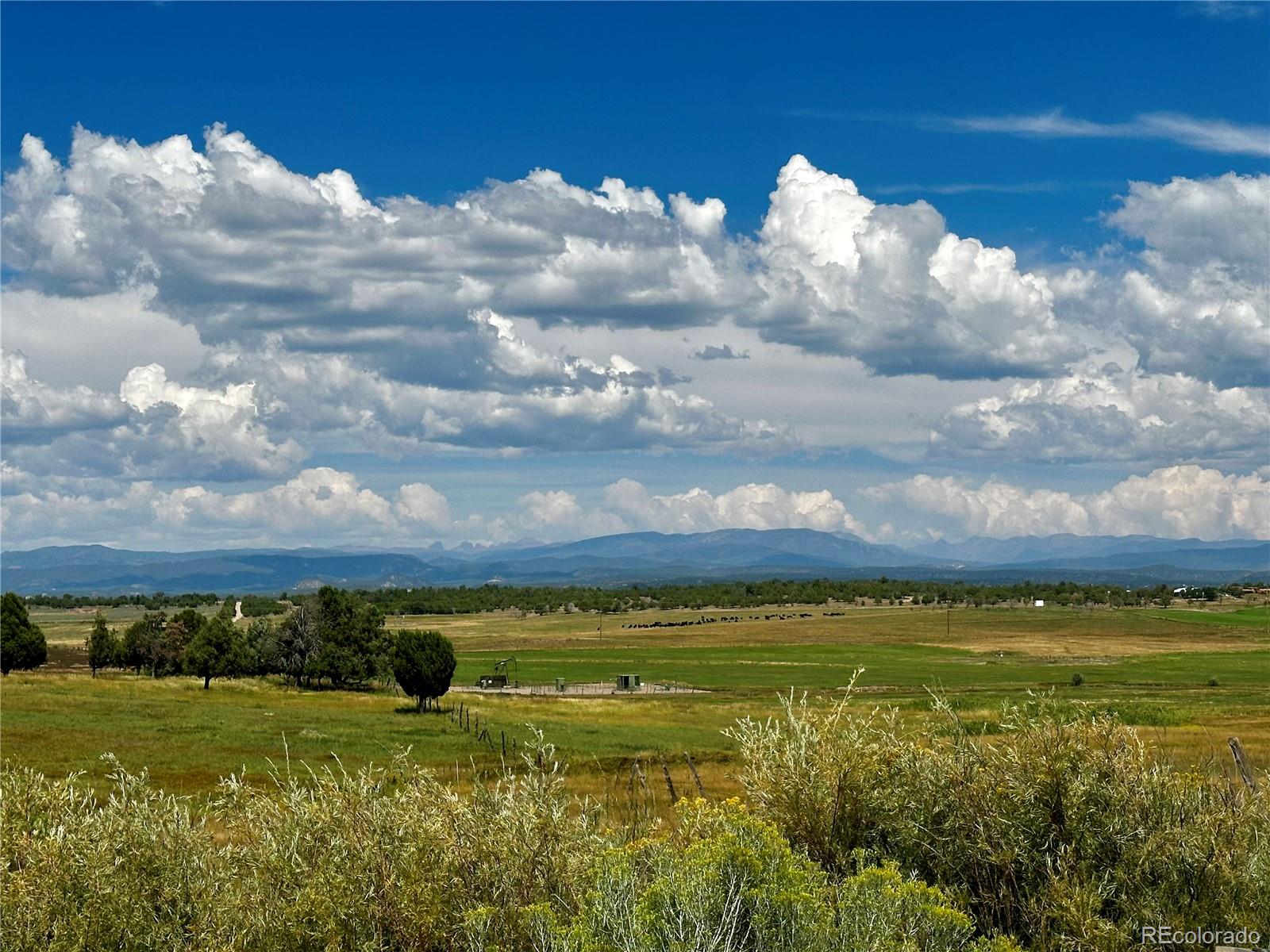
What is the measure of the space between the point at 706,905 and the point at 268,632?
100767 mm

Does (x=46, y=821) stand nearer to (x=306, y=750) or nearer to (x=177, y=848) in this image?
(x=177, y=848)

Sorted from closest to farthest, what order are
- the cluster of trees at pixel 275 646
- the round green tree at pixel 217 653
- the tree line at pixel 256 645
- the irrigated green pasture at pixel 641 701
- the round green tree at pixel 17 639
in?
1. the irrigated green pasture at pixel 641 701
2. the round green tree at pixel 217 653
3. the round green tree at pixel 17 639
4. the tree line at pixel 256 645
5. the cluster of trees at pixel 275 646

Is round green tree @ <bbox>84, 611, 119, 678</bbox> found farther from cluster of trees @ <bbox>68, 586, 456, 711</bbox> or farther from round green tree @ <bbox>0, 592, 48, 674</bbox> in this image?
round green tree @ <bbox>0, 592, 48, 674</bbox>

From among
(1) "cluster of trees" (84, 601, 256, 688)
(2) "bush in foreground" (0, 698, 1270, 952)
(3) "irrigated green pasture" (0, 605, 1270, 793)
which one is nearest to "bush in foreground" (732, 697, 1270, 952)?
(2) "bush in foreground" (0, 698, 1270, 952)

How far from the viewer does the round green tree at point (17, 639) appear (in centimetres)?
9438

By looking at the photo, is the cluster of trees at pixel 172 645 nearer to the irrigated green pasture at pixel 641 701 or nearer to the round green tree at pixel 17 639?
the irrigated green pasture at pixel 641 701

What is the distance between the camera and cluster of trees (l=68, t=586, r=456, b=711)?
95688mm

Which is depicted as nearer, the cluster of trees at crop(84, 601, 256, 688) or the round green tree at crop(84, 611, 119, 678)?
the cluster of trees at crop(84, 601, 256, 688)

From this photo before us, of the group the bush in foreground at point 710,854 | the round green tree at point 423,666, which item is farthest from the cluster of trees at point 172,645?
the bush in foreground at point 710,854

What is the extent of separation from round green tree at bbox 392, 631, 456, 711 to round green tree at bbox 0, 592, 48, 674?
40.5 m

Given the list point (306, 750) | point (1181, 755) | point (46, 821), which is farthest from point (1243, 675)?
point (46, 821)

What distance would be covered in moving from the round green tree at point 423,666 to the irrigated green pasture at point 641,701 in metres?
2.53

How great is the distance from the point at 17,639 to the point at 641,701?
5510 centimetres

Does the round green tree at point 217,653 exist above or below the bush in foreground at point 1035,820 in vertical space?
below
